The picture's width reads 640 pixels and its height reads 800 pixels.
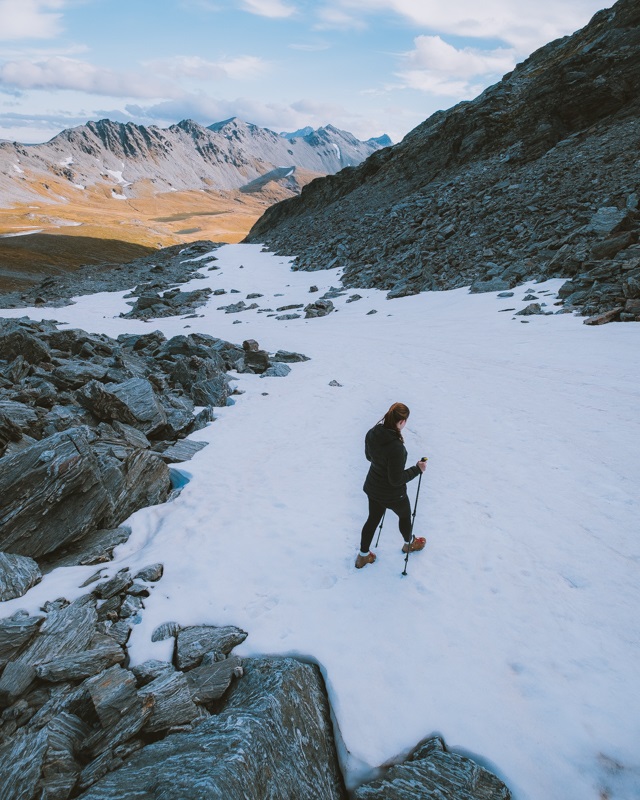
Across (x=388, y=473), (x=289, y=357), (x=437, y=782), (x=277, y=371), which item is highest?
(x=388, y=473)

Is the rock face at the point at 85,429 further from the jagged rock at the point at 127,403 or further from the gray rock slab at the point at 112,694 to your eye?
the gray rock slab at the point at 112,694

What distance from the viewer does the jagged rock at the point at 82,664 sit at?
20.0 feet

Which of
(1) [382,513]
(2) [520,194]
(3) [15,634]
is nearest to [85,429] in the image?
(3) [15,634]

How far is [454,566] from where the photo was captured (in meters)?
8.39

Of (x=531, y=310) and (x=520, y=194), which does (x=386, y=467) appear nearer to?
(x=531, y=310)

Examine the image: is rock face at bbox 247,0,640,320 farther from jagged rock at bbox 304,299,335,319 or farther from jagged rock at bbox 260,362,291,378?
jagged rock at bbox 260,362,291,378

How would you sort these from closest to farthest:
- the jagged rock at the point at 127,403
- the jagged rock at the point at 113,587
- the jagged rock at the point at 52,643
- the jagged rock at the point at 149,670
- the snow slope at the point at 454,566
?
the snow slope at the point at 454,566 < the jagged rock at the point at 52,643 < the jagged rock at the point at 149,670 < the jagged rock at the point at 113,587 < the jagged rock at the point at 127,403

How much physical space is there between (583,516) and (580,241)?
30.1 m

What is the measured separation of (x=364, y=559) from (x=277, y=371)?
615 inches

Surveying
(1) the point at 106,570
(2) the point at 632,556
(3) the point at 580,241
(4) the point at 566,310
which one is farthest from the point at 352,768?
(3) the point at 580,241

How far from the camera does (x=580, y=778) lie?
16.6 feet

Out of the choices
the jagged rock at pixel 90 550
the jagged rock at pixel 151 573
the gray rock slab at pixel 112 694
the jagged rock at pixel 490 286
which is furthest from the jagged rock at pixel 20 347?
the jagged rock at pixel 490 286

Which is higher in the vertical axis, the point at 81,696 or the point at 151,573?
the point at 81,696

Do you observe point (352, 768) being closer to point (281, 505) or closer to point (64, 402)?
point (281, 505)
